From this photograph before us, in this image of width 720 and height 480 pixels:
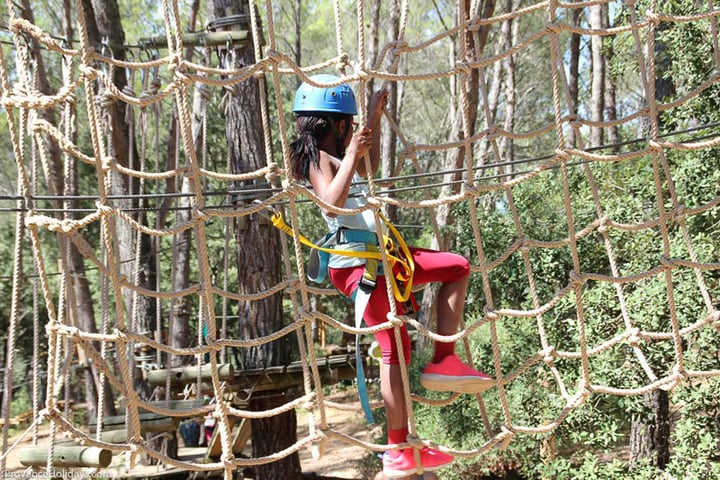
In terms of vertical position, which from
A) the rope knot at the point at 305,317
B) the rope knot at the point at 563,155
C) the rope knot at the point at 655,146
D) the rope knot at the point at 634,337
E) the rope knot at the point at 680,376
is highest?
the rope knot at the point at 655,146

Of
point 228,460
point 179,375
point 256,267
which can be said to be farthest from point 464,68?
point 179,375

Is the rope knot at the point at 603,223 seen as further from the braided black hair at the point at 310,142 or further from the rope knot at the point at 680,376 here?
the braided black hair at the point at 310,142

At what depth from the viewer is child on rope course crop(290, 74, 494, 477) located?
2182 millimetres

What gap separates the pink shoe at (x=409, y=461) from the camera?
85.9 inches

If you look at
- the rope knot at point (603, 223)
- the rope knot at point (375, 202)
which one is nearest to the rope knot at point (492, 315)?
the rope knot at point (375, 202)

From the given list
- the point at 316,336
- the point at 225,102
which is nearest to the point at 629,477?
the point at 225,102

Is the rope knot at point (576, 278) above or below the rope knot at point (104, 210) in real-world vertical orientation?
below

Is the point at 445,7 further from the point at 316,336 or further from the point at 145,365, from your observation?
the point at 145,365

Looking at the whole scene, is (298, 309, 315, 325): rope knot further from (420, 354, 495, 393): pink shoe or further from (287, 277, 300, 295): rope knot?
(420, 354, 495, 393): pink shoe

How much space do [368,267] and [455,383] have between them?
422 millimetres

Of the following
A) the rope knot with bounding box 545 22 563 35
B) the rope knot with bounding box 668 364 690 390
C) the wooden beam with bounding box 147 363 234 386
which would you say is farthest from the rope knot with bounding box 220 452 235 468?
the wooden beam with bounding box 147 363 234 386

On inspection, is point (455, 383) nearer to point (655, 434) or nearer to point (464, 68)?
point (464, 68)

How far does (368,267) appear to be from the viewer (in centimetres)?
219

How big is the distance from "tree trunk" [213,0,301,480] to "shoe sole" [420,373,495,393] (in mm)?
2379
